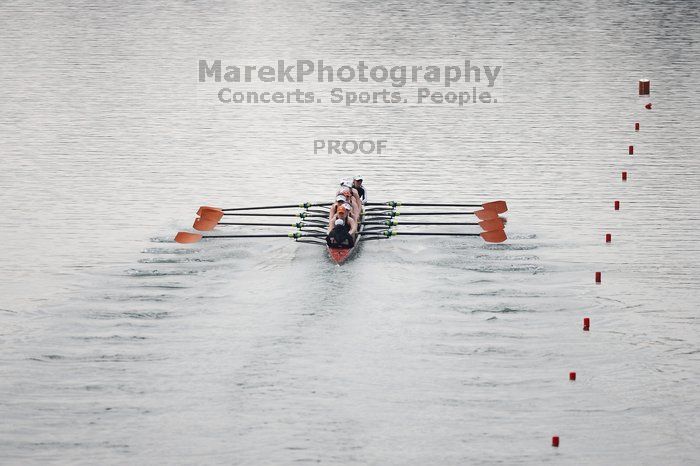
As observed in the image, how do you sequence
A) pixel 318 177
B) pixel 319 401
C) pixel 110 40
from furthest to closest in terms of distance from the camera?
pixel 110 40, pixel 318 177, pixel 319 401

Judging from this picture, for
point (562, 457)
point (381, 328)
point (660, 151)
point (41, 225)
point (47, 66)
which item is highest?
point (47, 66)

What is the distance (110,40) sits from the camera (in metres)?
46.6

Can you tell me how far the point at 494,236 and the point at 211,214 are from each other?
6189 millimetres

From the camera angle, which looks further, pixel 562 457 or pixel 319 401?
pixel 319 401

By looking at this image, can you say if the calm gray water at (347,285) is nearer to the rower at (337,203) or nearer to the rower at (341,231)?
the rower at (341,231)

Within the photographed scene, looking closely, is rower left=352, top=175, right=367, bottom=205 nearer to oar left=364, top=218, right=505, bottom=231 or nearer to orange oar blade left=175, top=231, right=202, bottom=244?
oar left=364, top=218, right=505, bottom=231

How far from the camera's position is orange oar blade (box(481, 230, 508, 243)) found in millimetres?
23219

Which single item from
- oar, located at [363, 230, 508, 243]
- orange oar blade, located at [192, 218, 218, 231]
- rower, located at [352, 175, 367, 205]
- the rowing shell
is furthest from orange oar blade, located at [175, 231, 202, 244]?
rower, located at [352, 175, 367, 205]

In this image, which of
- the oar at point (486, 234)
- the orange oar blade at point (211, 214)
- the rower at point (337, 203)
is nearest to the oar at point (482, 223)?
the oar at point (486, 234)

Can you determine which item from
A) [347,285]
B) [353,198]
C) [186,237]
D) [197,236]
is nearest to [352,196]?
[353,198]

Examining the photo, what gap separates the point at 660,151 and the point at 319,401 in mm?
17503

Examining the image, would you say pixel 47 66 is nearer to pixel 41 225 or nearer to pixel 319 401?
pixel 41 225

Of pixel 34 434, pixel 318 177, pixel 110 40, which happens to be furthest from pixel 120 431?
pixel 110 40

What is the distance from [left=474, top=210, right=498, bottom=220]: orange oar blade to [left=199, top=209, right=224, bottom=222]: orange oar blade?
5.70 metres
